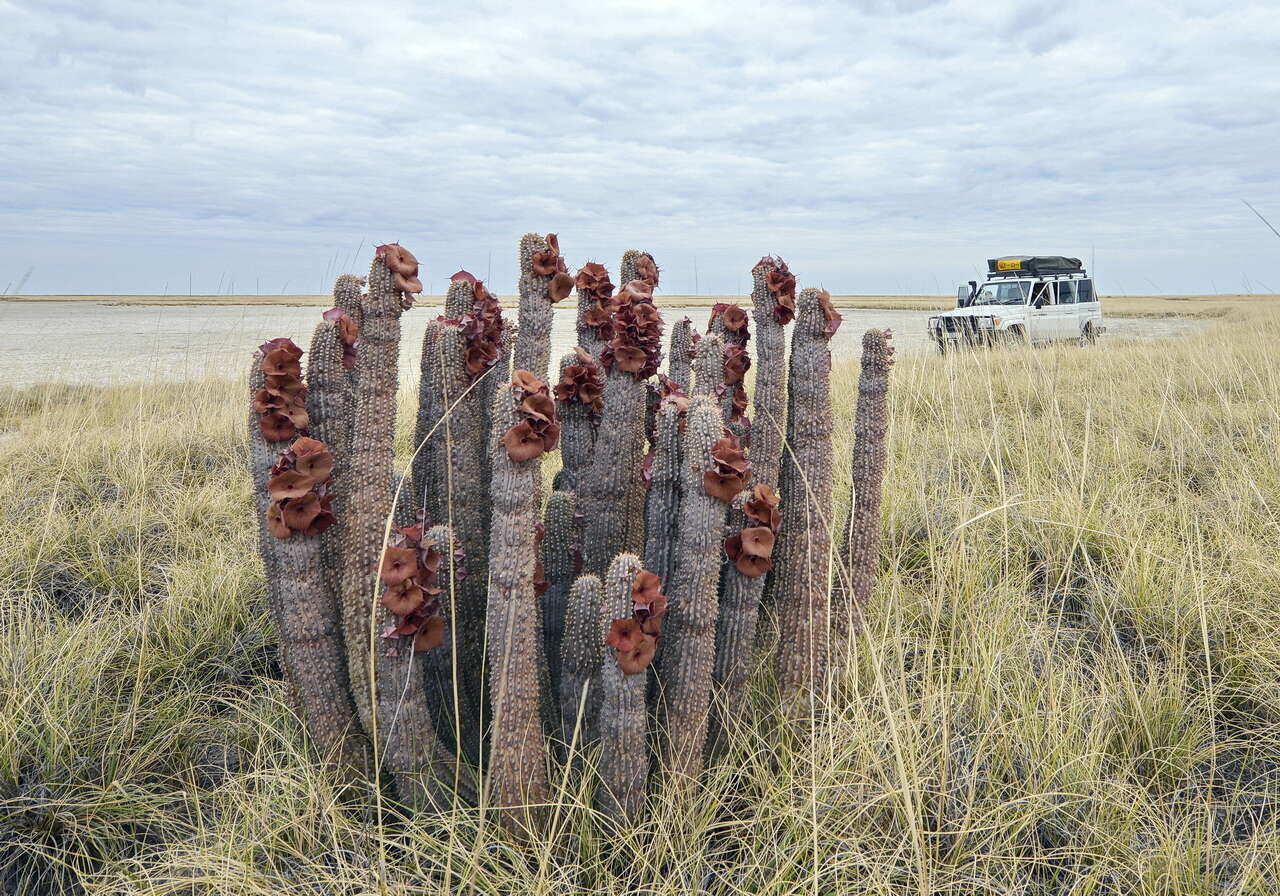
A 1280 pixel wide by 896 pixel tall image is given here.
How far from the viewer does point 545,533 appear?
260 cm

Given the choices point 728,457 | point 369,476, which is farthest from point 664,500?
point 369,476

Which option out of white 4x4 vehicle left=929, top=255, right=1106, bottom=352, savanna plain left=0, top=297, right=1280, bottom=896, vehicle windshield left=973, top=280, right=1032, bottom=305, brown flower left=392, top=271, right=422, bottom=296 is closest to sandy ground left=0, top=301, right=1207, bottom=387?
white 4x4 vehicle left=929, top=255, right=1106, bottom=352

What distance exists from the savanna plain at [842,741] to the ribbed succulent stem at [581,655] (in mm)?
165

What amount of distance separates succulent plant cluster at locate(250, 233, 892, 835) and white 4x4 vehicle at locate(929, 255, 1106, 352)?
44.6 feet

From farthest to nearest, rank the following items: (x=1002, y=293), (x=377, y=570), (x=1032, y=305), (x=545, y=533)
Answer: (x=1002, y=293) → (x=1032, y=305) → (x=545, y=533) → (x=377, y=570)

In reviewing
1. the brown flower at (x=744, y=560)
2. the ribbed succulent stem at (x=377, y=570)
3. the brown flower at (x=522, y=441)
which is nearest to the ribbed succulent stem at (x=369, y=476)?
the ribbed succulent stem at (x=377, y=570)

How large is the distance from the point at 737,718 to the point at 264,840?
1.36 meters

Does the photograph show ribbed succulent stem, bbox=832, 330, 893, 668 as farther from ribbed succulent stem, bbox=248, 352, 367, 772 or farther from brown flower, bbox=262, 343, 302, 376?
brown flower, bbox=262, 343, 302, 376

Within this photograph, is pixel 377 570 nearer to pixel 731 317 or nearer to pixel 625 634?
pixel 625 634

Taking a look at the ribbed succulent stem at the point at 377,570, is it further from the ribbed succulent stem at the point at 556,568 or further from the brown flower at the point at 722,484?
the brown flower at the point at 722,484

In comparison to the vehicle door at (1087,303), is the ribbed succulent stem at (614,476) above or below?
below

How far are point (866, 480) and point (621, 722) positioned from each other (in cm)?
120

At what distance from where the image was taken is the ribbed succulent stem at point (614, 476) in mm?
2477

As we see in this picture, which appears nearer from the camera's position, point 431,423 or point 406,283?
point 406,283
